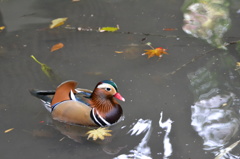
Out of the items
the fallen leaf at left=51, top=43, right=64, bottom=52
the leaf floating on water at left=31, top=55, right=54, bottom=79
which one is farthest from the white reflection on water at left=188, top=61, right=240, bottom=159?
the fallen leaf at left=51, top=43, right=64, bottom=52

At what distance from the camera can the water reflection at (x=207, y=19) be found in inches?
206

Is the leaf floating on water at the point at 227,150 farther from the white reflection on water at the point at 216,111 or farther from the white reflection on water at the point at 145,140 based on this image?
the white reflection on water at the point at 145,140

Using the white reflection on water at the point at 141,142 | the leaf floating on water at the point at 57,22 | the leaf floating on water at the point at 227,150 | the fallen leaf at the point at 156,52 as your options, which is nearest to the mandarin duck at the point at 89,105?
the white reflection on water at the point at 141,142

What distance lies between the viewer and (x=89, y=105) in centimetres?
386

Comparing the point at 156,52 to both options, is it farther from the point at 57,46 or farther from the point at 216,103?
the point at 57,46

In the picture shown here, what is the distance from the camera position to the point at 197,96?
4.23 meters

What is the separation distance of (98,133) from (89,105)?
300 mm

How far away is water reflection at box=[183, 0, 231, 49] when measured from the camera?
523cm

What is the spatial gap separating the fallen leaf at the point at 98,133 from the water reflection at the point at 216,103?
0.90m

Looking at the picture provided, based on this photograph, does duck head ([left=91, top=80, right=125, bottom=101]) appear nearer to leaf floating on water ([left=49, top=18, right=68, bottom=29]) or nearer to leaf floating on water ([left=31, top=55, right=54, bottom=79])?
leaf floating on water ([left=31, top=55, right=54, bottom=79])

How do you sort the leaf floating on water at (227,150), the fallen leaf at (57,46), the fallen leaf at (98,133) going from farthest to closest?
the fallen leaf at (57,46)
the fallen leaf at (98,133)
the leaf floating on water at (227,150)

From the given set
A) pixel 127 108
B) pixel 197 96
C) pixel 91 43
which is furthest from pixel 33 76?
pixel 197 96

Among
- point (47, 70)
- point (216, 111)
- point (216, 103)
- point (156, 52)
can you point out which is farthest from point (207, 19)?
point (47, 70)

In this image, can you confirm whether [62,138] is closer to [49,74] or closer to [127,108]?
[127,108]
